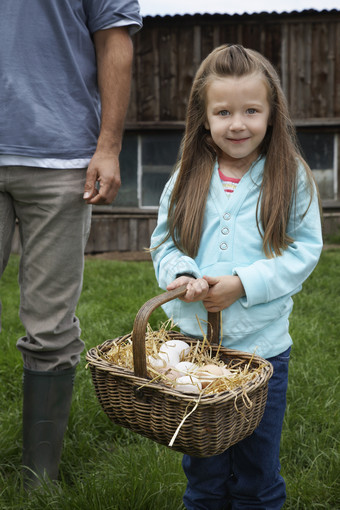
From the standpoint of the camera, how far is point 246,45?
9.10 metres

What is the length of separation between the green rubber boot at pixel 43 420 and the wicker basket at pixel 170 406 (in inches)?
30.8

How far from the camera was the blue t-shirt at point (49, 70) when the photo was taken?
214 cm

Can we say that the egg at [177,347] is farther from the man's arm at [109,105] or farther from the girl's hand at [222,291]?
the man's arm at [109,105]

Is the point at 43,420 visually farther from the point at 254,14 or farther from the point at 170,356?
the point at 254,14

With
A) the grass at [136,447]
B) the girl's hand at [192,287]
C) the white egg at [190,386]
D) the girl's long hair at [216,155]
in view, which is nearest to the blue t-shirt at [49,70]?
the girl's long hair at [216,155]

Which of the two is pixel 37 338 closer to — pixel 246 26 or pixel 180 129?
pixel 180 129

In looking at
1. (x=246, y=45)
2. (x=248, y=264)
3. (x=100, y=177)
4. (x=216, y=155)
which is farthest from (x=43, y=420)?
(x=246, y=45)

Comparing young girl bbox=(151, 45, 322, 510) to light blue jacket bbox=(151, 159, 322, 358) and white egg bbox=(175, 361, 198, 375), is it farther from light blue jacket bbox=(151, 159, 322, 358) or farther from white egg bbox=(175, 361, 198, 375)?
white egg bbox=(175, 361, 198, 375)

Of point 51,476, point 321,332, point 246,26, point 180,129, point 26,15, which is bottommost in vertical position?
point 51,476

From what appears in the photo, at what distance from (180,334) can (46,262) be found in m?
0.65

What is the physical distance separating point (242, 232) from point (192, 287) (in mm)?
306

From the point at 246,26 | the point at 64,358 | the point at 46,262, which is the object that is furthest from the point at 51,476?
the point at 246,26

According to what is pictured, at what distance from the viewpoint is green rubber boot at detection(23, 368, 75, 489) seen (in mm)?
2428

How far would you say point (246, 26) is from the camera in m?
9.12
